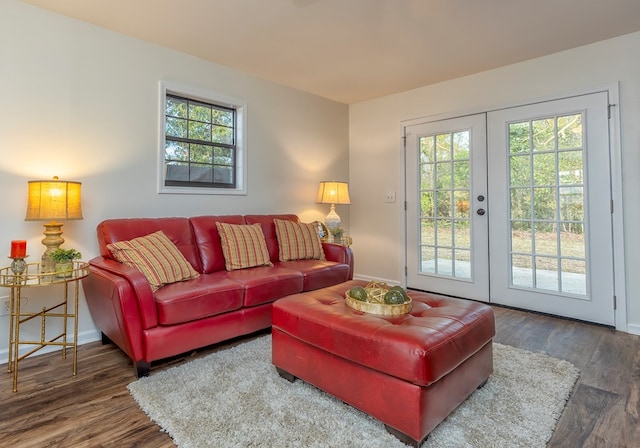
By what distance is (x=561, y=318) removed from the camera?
3.14 m

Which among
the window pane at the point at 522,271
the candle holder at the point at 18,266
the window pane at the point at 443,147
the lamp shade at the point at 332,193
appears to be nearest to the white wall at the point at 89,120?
the candle holder at the point at 18,266

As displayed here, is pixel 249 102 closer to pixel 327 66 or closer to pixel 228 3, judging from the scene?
pixel 327 66

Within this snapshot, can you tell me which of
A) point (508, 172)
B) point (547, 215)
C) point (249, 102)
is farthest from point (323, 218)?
point (547, 215)

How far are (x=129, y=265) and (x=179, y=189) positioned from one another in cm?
111

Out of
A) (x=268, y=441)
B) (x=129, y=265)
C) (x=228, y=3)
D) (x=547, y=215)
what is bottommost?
(x=268, y=441)

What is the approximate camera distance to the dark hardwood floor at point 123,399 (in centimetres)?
154

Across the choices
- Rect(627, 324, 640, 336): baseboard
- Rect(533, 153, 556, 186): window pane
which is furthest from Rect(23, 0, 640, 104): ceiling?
Rect(627, 324, 640, 336): baseboard

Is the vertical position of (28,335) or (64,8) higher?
(64,8)

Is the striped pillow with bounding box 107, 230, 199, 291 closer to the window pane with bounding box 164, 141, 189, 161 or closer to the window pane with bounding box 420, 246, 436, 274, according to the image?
the window pane with bounding box 164, 141, 189, 161

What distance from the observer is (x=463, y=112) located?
3742mm

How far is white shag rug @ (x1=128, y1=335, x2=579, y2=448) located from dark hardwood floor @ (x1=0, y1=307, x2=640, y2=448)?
0.24 feet

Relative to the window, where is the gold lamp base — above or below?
below

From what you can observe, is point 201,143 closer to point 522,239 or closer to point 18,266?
point 18,266

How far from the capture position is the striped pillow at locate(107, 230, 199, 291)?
2.28 metres
